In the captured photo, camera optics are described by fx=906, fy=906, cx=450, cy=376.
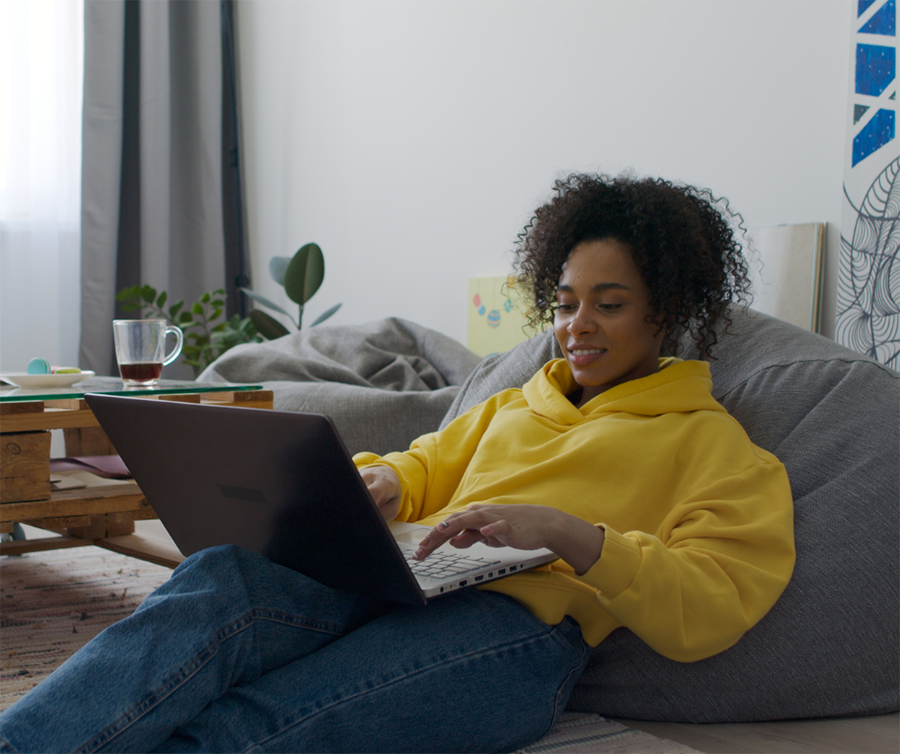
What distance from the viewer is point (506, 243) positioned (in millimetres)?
2686

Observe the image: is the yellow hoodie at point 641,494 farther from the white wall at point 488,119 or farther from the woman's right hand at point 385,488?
the white wall at point 488,119

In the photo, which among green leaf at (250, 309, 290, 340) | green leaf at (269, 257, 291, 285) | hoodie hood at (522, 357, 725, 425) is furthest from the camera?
green leaf at (269, 257, 291, 285)

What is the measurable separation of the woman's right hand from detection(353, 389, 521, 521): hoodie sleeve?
3 centimetres

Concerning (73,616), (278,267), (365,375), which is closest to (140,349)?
(73,616)

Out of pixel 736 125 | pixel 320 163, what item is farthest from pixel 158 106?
pixel 736 125

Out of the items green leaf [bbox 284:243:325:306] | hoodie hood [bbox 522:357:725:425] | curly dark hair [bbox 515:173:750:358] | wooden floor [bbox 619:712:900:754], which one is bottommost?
wooden floor [bbox 619:712:900:754]

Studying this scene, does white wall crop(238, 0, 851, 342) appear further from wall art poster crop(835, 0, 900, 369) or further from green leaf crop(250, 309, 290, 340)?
green leaf crop(250, 309, 290, 340)

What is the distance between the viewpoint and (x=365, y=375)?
238 cm

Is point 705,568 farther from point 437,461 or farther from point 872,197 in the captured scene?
point 872,197

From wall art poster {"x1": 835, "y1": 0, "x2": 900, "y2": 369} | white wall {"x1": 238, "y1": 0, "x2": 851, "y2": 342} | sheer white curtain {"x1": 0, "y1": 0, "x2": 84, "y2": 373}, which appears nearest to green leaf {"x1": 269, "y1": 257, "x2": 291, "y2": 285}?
white wall {"x1": 238, "y1": 0, "x2": 851, "y2": 342}

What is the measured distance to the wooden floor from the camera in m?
1.00

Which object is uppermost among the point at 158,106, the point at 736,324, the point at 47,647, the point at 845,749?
the point at 158,106

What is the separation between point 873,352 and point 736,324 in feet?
1.94

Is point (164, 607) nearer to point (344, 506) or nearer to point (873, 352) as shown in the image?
point (344, 506)
